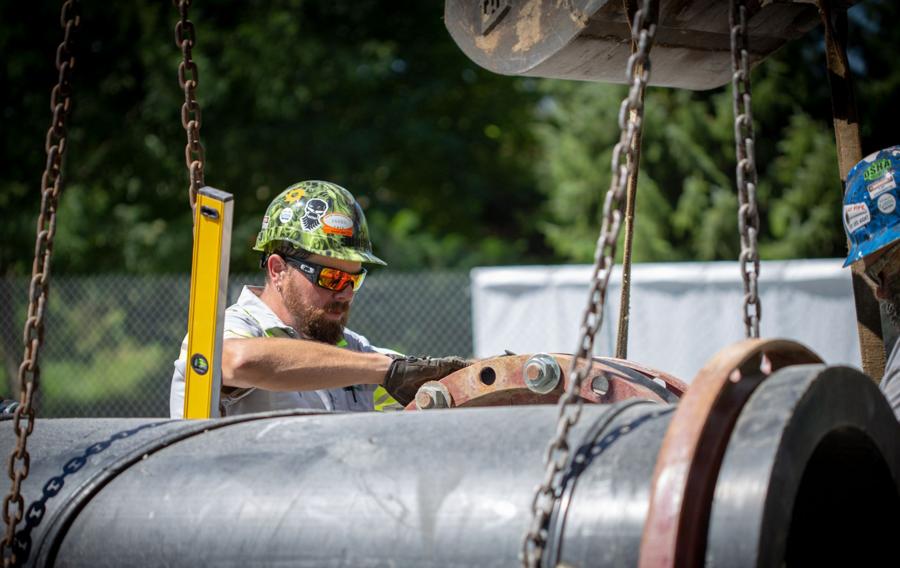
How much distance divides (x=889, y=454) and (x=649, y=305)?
603cm

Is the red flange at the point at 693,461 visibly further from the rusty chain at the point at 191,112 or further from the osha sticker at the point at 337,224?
the osha sticker at the point at 337,224

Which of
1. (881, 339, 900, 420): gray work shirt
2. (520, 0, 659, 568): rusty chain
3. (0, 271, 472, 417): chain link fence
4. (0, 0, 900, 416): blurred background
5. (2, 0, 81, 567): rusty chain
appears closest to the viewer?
(520, 0, 659, 568): rusty chain

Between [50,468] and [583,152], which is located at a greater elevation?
[583,152]

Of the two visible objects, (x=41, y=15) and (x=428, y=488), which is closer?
(x=428, y=488)

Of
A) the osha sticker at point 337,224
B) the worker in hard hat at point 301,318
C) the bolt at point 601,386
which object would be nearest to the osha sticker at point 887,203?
the bolt at point 601,386

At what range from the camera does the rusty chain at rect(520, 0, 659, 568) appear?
1605 millimetres

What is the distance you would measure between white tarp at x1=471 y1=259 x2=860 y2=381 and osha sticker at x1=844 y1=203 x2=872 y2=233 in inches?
176

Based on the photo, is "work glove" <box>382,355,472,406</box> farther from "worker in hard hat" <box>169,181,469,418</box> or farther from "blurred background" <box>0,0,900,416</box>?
"blurred background" <box>0,0,900,416</box>

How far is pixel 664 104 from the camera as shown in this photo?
46.2 ft

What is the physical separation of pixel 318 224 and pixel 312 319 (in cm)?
37

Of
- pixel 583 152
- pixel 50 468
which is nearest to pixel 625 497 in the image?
pixel 50 468

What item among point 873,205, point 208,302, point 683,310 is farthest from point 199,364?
point 683,310

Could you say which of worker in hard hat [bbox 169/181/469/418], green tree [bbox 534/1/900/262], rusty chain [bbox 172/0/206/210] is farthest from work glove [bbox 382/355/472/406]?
green tree [bbox 534/1/900/262]

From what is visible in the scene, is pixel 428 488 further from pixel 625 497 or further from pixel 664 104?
pixel 664 104
